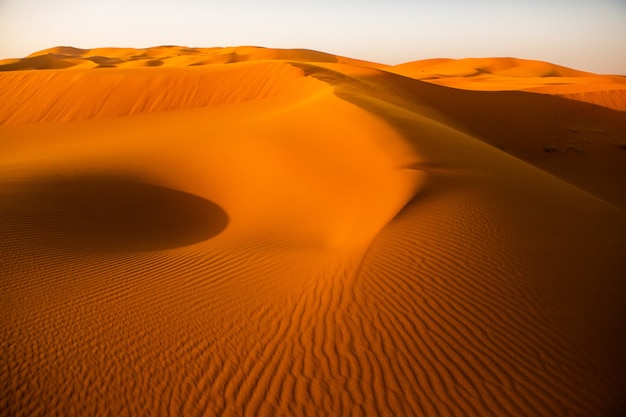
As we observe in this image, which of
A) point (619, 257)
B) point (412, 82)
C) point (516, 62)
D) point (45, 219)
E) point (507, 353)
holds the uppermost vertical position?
point (516, 62)

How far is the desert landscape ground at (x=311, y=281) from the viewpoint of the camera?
11.0 feet

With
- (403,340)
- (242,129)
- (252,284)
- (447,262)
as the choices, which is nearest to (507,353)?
(403,340)

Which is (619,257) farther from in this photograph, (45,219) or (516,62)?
(516,62)

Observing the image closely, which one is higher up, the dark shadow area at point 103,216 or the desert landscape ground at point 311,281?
the desert landscape ground at point 311,281

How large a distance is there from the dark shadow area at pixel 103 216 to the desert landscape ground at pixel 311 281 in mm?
57

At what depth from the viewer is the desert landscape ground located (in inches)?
132

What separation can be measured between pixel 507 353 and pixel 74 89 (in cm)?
2829

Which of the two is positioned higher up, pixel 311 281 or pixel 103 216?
pixel 311 281

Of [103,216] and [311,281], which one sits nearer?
[311,281]

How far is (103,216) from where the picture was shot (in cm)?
806

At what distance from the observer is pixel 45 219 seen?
722 cm

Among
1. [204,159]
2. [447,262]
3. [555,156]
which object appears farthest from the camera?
[555,156]

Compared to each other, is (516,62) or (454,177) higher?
(516,62)

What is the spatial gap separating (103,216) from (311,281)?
17.3ft
